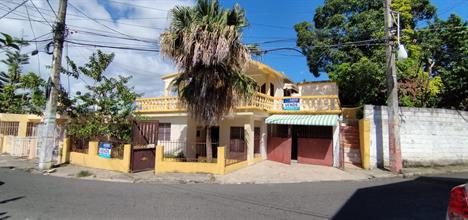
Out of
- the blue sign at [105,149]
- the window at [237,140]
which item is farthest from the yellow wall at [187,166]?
the window at [237,140]

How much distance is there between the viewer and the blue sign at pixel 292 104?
15141 millimetres

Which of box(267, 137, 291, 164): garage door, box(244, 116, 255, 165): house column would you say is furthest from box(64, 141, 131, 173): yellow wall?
box(267, 137, 291, 164): garage door

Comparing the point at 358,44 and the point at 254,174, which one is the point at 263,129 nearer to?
the point at 254,174

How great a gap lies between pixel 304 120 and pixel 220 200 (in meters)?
7.76

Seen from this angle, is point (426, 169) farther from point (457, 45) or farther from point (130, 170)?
point (130, 170)

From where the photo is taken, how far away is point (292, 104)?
1530 cm

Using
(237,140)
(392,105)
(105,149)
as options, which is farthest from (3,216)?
(392,105)

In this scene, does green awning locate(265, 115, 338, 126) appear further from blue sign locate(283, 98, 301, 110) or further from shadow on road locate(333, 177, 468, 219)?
shadow on road locate(333, 177, 468, 219)

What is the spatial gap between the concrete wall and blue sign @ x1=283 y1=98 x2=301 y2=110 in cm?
→ 328

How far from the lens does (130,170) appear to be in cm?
1205

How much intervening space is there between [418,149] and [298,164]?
5.87 m

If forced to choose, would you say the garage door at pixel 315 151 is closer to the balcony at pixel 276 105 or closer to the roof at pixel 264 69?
the balcony at pixel 276 105

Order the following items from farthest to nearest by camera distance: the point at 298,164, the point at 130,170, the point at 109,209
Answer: the point at 298,164
the point at 130,170
the point at 109,209

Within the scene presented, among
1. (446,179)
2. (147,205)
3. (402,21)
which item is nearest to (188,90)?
(147,205)
